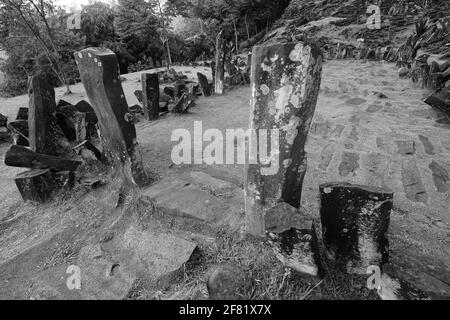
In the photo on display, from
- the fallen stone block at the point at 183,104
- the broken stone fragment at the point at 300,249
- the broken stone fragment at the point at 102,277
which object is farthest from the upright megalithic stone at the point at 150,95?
the broken stone fragment at the point at 300,249

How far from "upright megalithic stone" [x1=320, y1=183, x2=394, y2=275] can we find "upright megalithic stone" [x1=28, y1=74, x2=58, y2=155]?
3596 millimetres

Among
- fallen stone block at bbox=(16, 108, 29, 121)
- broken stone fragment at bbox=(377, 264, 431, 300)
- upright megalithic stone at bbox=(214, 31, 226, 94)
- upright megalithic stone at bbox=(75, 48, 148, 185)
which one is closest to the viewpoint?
broken stone fragment at bbox=(377, 264, 431, 300)

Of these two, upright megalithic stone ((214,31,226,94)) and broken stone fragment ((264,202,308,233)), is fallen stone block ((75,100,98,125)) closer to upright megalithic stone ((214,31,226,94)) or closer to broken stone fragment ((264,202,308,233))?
broken stone fragment ((264,202,308,233))

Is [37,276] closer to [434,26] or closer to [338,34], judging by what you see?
[434,26]

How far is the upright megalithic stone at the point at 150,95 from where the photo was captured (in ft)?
17.9

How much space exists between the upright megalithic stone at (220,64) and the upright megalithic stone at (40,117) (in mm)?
4624

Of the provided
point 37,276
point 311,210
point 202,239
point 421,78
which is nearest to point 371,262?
point 311,210

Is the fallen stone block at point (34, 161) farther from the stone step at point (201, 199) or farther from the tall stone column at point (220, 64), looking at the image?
the tall stone column at point (220, 64)

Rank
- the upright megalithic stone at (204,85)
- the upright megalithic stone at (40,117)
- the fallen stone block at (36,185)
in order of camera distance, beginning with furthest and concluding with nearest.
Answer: the upright megalithic stone at (204,85)
the upright megalithic stone at (40,117)
the fallen stone block at (36,185)

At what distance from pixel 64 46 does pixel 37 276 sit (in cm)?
1329

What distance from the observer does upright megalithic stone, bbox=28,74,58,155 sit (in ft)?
11.7

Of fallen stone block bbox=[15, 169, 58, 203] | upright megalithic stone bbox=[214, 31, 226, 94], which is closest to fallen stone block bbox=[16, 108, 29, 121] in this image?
fallen stone block bbox=[15, 169, 58, 203]

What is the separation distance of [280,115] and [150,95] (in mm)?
4409

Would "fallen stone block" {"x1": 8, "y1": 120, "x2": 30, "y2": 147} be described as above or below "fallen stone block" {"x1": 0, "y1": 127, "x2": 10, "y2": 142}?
above
